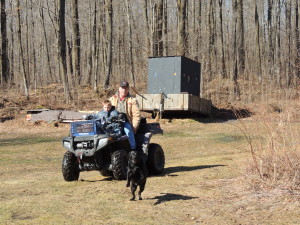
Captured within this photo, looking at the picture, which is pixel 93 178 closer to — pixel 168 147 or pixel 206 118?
pixel 168 147

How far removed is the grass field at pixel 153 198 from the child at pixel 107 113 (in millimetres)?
1222

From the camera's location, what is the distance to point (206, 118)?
26.0 metres

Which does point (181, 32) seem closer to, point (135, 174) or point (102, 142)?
point (102, 142)

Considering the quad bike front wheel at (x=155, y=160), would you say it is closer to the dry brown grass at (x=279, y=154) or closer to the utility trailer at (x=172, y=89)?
the dry brown grass at (x=279, y=154)

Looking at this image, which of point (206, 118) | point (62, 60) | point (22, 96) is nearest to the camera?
point (206, 118)

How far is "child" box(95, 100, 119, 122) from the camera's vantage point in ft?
32.4

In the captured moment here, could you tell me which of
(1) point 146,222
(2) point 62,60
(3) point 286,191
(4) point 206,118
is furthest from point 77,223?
(2) point 62,60

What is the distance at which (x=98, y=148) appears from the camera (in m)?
9.67

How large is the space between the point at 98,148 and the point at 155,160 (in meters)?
1.62

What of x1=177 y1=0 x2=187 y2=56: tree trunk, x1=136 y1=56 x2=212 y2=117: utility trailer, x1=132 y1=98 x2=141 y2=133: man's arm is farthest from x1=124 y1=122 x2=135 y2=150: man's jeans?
x1=177 y1=0 x2=187 y2=56: tree trunk

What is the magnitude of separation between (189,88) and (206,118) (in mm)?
1736

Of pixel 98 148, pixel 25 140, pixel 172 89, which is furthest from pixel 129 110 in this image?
pixel 172 89

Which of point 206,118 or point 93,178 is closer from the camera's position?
point 93,178

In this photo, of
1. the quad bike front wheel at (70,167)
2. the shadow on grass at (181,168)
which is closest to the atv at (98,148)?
the quad bike front wheel at (70,167)
